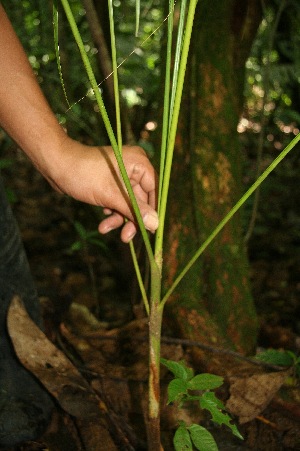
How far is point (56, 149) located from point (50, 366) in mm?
548

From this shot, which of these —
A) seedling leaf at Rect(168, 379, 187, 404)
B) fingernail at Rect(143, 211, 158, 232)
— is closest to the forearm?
fingernail at Rect(143, 211, 158, 232)

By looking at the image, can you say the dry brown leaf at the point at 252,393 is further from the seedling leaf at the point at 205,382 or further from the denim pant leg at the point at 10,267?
the denim pant leg at the point at 10,267

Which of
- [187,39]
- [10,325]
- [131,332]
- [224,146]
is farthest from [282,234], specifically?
[187,39]

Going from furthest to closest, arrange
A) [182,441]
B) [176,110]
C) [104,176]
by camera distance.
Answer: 1. [104,176]
2. [182,441]
3. [176,110]

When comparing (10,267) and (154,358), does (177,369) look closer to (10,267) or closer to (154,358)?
(154,358)

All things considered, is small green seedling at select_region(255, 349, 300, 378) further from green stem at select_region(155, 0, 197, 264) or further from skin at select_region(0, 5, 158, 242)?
green stem at select_region(155, 0, 197, 264)

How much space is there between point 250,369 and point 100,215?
1190mm

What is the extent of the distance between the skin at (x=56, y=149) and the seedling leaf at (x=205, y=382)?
0.34 m

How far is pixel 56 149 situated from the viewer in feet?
3.62

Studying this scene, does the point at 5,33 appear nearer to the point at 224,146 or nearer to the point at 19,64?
the point at 19,64

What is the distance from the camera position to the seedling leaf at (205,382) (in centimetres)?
84

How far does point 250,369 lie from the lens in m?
1.27

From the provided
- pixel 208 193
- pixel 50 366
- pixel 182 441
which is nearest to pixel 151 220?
pixel 182 441

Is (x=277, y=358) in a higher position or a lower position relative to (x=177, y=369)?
lower
